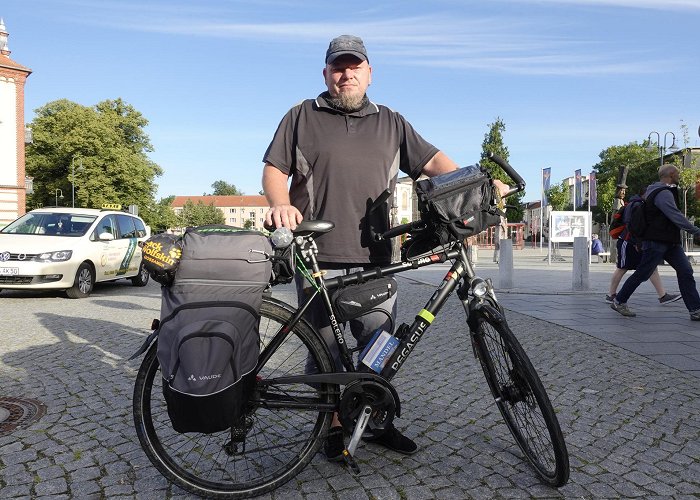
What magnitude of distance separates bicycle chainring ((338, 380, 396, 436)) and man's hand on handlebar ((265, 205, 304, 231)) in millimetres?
758

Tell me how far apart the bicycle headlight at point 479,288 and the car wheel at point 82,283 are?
9399 mm

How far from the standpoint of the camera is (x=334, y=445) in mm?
3004

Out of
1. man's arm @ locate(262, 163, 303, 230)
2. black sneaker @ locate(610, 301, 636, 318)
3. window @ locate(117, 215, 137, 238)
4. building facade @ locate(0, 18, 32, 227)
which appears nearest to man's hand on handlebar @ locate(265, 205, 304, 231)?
man's arm @ locate(262, 163, 303, 230)

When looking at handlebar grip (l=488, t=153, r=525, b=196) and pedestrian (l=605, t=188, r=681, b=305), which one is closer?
handlebar grip (l=488, t=153, r=525, b=196)

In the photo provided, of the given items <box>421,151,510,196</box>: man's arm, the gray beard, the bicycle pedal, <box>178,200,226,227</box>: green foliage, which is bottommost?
the bicycle pedal

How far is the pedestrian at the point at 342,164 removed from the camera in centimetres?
307

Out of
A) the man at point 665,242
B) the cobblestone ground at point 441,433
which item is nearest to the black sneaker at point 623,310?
the man at point 665,242

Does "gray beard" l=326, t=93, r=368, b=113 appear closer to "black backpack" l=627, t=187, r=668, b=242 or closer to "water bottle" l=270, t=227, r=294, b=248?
"water bottle" l=270, t=227, r=294, b=248

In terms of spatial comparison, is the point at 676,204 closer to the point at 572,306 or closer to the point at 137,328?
the point at 572,306

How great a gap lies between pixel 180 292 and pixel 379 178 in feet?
4.01

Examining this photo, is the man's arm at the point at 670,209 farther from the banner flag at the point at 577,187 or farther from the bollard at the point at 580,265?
the banner flag at the point at 577,187

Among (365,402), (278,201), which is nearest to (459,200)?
(278,201)

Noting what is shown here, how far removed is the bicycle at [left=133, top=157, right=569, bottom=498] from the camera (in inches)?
104

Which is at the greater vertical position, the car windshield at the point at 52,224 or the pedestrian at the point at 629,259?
the car windshield at the point at 52,224
